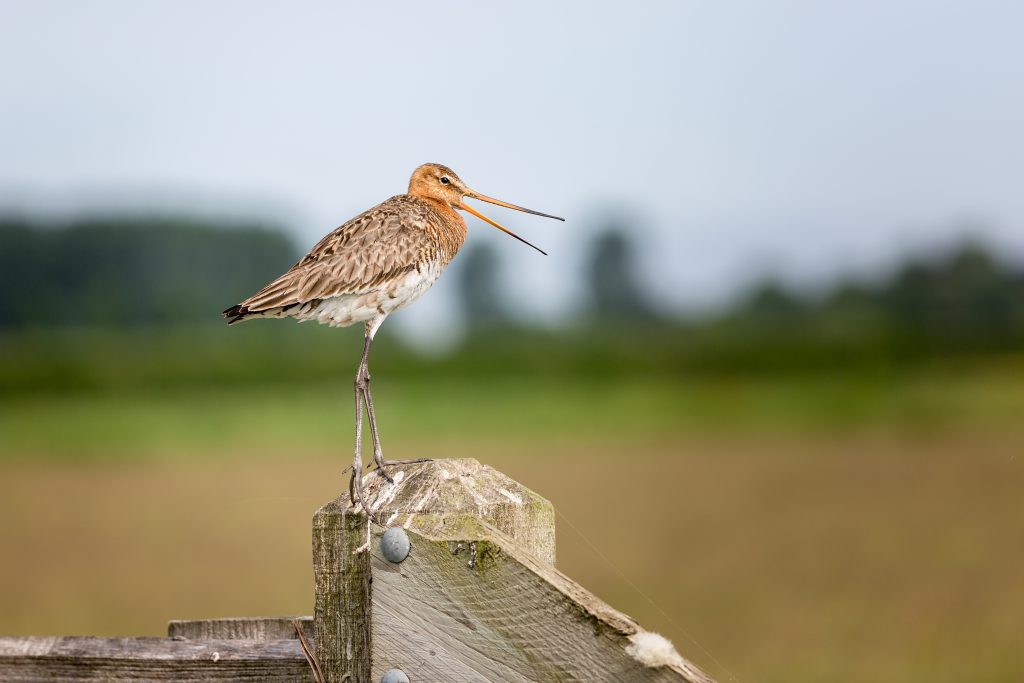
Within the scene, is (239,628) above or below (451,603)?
below

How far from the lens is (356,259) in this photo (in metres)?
3.75

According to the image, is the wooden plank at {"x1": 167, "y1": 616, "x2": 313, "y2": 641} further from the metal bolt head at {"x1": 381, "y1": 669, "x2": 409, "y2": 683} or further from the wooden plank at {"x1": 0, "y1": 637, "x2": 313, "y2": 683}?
the metal bolt head at {"x1": 381, "y1": 669, "x2": 409, "y2": 683}

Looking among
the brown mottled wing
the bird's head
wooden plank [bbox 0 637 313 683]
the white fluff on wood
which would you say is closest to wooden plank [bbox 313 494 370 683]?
wooden plank [bbox 0 637 313 683]

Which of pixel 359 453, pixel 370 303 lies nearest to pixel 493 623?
pixel 359 453

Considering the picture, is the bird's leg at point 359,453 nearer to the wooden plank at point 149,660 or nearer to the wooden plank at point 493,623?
the wooden plank at point 493,623

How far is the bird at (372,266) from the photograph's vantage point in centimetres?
349

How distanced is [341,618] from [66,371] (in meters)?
28.7

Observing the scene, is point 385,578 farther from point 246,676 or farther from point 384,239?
point 384,239

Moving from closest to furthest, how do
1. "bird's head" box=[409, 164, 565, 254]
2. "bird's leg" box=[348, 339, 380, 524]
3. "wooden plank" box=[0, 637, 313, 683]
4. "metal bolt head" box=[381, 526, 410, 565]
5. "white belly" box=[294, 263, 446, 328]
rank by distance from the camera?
"metal bolt head" box=[381, 526, 410, 565], "bird's leg" box=[348, 339, 380, 524], "wooden plank" box=[0, 637, 313, 683], "white belly" box=[294, 263, 446, 328], "bird's head" box=[409, 164, 565, 254]

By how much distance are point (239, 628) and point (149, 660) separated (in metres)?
0.24

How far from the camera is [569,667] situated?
2014 millimetres

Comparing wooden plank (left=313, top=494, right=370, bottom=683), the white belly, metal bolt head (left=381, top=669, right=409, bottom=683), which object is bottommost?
metal bolt head (left=381, top=669, right=409, bottom=683)

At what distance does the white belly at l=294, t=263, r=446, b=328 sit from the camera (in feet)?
12.1

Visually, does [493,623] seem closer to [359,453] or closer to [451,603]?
[451,603]
